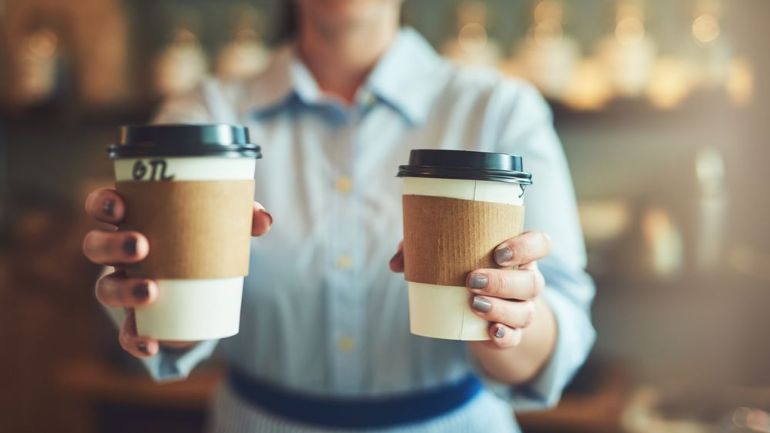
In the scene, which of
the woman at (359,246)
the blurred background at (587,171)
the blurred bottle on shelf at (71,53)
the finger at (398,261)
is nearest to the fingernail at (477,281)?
the finger at (398,261)

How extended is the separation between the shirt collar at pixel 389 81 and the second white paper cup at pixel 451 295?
449 mm

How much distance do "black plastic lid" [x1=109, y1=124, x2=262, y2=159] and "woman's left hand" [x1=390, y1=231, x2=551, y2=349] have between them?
24 cm

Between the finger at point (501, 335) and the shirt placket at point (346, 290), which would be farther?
the shirt placket at point (346, 290)

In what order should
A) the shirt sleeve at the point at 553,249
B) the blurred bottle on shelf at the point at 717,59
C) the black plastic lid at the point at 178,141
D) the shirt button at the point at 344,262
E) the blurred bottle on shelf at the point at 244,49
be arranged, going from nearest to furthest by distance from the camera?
the black plastic lid at the point at 178,141, the shirt sleeve at the point at 553,249, the shirt button at the point at 344,262, the blurred bottle on shelf at the point at 717,59, the blurred bottle on shelf at the point at 244,49

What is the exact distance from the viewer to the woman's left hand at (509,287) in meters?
0.70

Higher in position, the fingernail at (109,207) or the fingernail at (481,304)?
the fingernail at (109,207)

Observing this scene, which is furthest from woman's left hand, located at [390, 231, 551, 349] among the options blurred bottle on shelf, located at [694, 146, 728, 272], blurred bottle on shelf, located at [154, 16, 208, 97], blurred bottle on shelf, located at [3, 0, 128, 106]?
blurred bottle on shelf, located at [3, 0, 128, 106]

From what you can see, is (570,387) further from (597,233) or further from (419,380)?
(419,380)

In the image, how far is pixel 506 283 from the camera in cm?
71

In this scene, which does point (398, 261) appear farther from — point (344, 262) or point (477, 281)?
point (344, 262)

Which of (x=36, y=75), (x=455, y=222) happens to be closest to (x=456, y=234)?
(x=455, y=222)

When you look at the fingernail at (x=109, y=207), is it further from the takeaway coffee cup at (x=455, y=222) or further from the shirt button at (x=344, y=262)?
the shirt button at (x=344, y=262)

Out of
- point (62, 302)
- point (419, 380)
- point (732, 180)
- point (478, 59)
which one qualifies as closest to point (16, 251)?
point (62, 302)

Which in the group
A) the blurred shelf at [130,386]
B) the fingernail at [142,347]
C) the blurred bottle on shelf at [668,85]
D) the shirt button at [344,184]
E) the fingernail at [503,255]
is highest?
the blurred bottle on shelf at [668,85]
